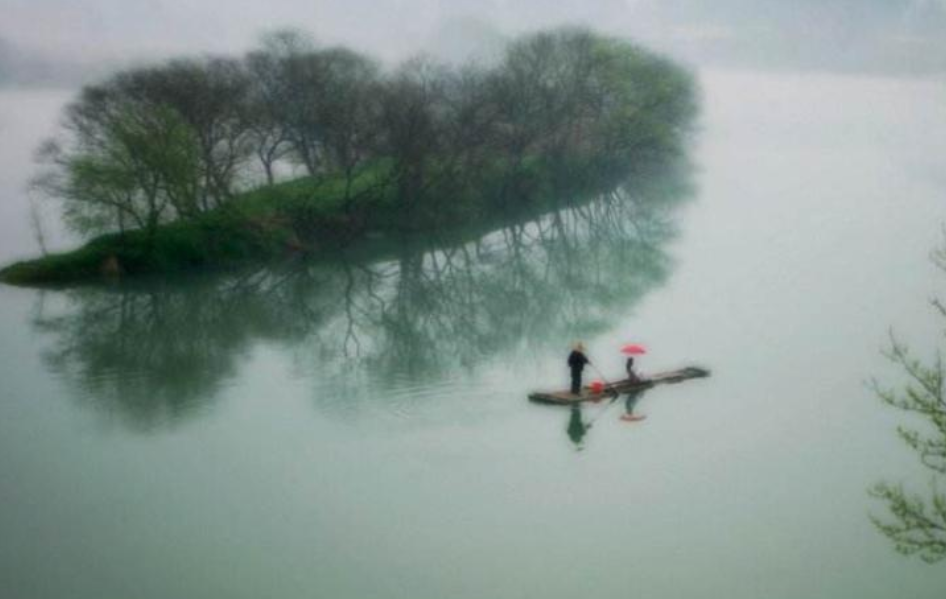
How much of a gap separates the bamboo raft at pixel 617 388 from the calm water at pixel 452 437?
29cm

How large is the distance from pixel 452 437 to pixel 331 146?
30.9 meters

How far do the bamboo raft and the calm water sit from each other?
0.94ft

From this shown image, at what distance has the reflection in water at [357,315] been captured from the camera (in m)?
28.3

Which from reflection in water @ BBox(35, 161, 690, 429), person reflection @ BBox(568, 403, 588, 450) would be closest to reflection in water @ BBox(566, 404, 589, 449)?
person reflection @ BBox(568, 403, 588, 450)

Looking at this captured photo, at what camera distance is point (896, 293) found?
121 feet

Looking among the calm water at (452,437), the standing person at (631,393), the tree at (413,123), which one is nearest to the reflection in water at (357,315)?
the calm water at (452,437)

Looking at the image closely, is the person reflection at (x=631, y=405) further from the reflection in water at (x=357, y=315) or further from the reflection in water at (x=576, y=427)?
the reflection in water at (x=357, y=315)

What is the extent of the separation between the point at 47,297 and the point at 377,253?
14602 mm

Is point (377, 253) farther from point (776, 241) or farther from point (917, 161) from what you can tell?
point (917, 161)

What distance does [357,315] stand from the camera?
A: 118ft

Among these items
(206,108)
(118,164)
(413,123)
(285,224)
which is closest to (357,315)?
(118,164)

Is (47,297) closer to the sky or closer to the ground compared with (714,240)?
closer to the ground

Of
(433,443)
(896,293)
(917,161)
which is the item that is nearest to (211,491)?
(433,443)

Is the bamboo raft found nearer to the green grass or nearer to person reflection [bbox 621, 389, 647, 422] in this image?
person reflection [bbox 621, 389, 647, 422]
